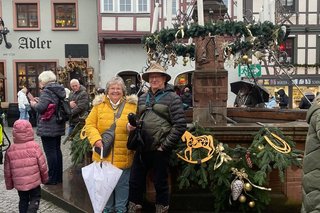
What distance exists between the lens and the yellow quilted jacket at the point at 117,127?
15.2 feet

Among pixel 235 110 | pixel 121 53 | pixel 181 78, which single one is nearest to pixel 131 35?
pixel 121 53

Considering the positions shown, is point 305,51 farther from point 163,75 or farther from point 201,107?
point 163,75

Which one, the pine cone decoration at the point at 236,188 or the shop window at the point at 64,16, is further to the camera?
the shop window at the point at 64,16

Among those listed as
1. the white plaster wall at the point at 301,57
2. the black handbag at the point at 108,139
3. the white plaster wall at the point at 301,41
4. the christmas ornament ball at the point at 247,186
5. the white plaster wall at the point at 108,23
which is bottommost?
the christmas ornament ball at the point at 247,186

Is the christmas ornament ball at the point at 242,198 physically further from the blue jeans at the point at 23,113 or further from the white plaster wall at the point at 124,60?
the white plaster wall at the point at 124,60

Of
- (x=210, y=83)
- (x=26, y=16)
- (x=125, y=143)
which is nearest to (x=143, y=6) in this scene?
(x=26, y=16)

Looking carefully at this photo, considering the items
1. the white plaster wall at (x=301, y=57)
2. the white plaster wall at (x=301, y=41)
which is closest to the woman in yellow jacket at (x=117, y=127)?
the white plaster wall at (x=301, y=57)

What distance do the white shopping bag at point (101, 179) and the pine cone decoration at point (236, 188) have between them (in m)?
1.21

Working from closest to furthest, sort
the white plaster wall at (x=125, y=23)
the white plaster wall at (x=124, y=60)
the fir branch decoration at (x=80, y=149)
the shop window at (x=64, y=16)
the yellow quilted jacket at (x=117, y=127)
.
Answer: the yellow quilted jacket at (x=117, y=127), the fir branch decoration at (x=80, y=149), the white plaster wall at (x=125, y=23), the white plaster wall at (x=124, y=60), the shop window at (x=64, y=16)

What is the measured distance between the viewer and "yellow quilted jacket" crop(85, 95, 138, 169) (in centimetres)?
463

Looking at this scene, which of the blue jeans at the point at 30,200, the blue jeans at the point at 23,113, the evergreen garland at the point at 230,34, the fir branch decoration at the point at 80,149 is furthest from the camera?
the blue jeans at the point at 23,113

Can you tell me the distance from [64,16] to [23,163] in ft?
63.3

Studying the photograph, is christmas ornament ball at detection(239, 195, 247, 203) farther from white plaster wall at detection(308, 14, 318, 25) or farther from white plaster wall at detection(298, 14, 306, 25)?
white plaster wall at detection(308, 14, 318, 25)

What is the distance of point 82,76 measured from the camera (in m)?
22.1
